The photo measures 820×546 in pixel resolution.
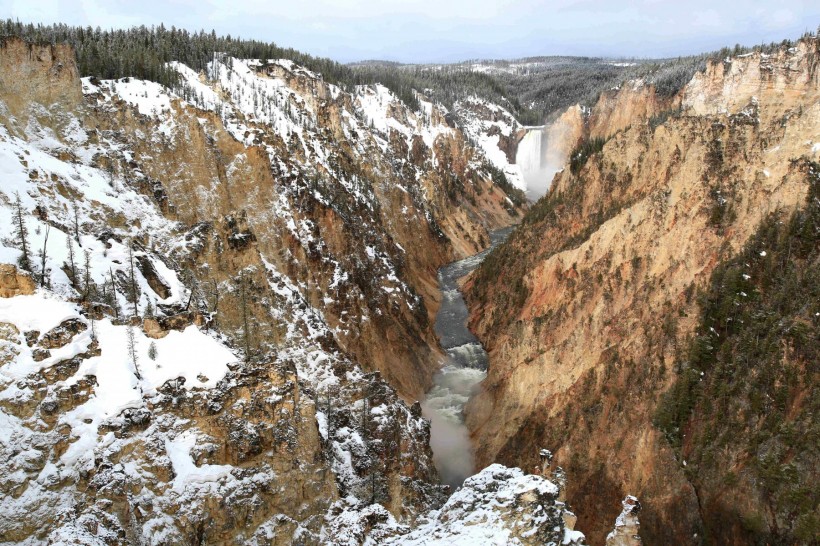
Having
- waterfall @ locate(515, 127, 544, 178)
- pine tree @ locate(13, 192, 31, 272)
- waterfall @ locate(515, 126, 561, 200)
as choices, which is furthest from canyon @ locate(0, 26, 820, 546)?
waterfall @ locate(515, 127, 544, 178)

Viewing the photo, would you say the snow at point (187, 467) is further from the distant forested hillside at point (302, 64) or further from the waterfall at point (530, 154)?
the waterfall at point (530, 154)

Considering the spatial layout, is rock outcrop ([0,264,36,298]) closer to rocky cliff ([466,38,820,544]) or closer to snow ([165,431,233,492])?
snow ([165,431,233,492])

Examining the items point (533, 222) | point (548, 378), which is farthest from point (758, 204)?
point (533, 222)

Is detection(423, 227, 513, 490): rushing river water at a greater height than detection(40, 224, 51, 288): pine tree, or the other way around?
detection(40, 224, 51, 288): pine tree

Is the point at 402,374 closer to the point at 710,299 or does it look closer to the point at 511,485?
the point at 710,299

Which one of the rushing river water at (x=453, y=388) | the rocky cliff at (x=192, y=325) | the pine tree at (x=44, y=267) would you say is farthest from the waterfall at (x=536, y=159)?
the pine tree at (x=44, y=267)
